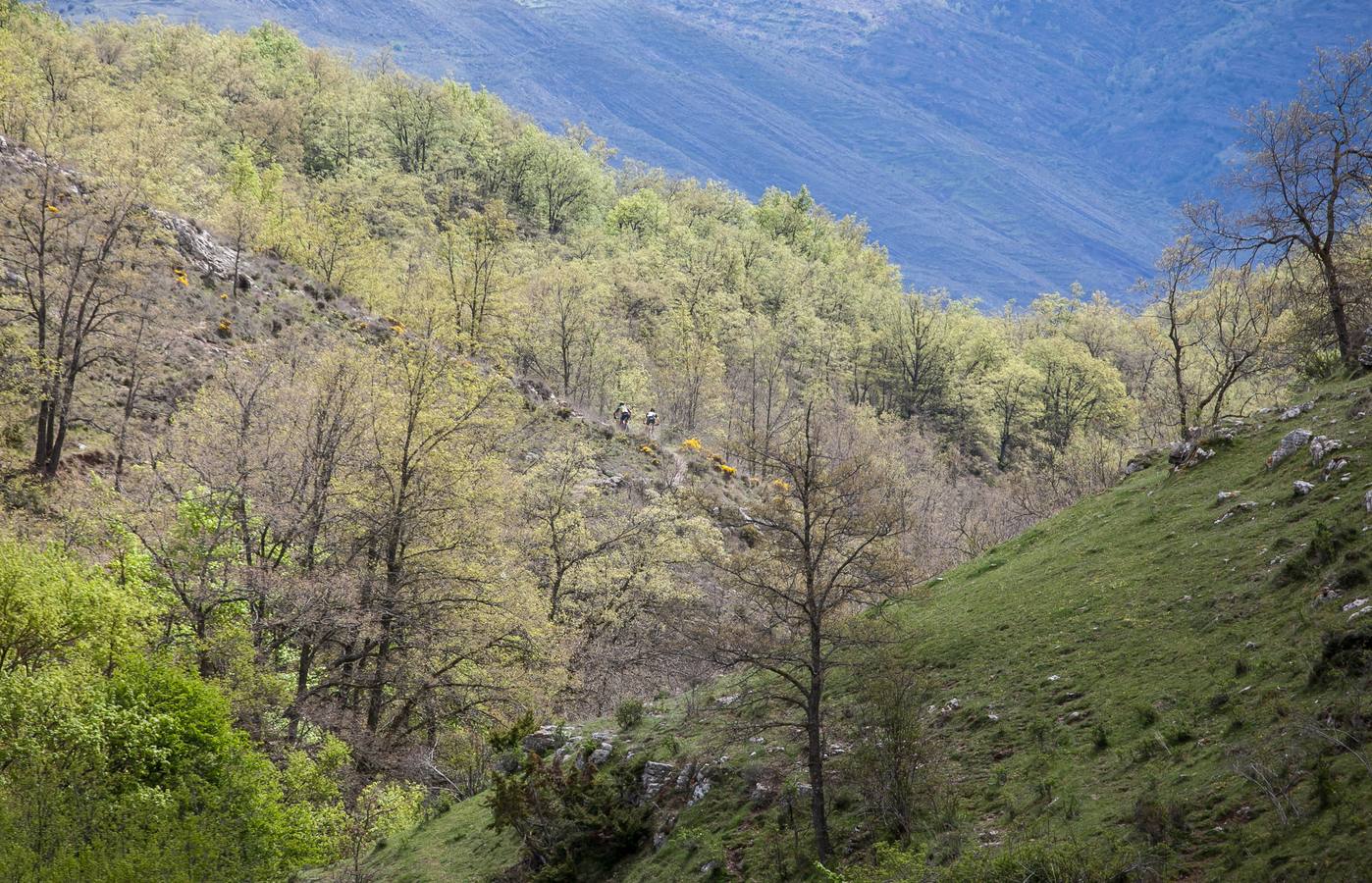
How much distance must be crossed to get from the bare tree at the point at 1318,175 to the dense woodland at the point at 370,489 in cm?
14

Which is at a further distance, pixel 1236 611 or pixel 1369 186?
pixel 1369 186

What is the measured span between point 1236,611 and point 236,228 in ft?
176

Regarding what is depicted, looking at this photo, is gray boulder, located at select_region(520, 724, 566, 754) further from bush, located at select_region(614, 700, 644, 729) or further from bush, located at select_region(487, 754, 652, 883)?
bush, located at select_region(487, 754, 652, 883)

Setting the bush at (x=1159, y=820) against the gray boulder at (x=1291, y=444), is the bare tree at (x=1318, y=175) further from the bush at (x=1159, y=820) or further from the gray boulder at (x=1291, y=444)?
the bush at (x=1159, y=820)

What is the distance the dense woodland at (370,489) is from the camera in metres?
18.0

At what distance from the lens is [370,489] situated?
27.9m

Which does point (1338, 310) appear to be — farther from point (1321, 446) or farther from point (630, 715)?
point (630, 715)

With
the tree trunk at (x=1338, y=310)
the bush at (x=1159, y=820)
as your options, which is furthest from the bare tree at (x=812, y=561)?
the tree trunk at (x=1338, y=310)

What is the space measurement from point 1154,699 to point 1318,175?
17.6 m

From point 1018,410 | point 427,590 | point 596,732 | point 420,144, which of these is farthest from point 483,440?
point 420,144

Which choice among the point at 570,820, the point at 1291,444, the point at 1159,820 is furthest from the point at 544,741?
the point at 1291,444

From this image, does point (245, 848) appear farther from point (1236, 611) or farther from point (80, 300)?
point (80, 300)

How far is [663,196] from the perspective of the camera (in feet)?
440

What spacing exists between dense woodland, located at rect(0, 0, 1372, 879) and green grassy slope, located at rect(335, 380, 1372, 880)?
2.27m
